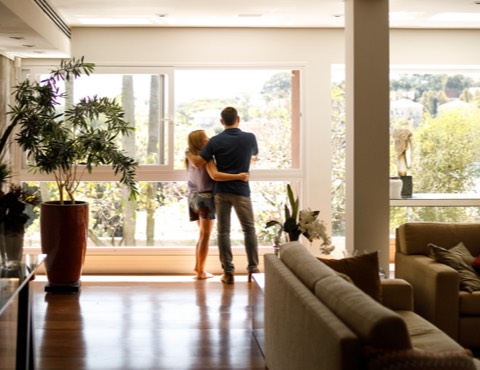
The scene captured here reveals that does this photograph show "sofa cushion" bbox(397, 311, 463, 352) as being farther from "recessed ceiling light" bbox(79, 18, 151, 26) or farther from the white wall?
"recessed ceiling light" bbox(79, 18, 151, 26)

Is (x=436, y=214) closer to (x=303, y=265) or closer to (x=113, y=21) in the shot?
(x=113, y=21)

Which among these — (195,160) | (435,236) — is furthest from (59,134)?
(435,236)

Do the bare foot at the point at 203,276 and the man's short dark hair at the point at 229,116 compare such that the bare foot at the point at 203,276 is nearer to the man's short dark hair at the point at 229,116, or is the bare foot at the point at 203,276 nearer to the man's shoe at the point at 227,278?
the man's shoe at the point at 227,278

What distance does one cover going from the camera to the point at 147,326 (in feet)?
19.1

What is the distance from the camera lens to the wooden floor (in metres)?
4.88

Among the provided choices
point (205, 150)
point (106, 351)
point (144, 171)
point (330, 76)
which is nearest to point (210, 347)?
point (106, 351)

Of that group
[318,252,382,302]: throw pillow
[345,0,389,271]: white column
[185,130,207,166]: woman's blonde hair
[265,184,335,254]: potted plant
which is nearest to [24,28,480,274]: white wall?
[185,130,207,166]: woman's blonde hair

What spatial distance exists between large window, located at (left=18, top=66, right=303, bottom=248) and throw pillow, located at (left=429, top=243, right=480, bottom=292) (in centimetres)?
300

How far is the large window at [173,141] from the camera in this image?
8.27 metres

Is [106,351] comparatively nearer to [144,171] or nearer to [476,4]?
[144,171]

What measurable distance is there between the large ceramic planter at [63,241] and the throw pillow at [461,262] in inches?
126

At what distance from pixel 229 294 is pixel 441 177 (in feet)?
9.63

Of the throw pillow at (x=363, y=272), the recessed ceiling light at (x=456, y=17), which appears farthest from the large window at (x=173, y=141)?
the throw pillow at (x=363, y=272)

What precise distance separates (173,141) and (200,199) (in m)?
0.83
